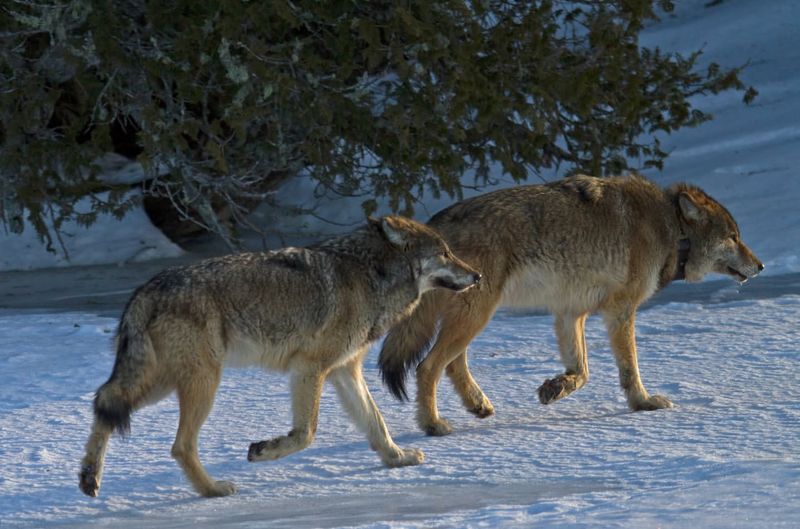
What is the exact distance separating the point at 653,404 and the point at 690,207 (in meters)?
1.53

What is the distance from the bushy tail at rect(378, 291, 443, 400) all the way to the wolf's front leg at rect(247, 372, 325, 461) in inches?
45.3

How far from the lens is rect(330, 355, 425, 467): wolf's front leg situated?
681 centimetres

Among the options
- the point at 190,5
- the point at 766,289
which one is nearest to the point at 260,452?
the point at 190,5

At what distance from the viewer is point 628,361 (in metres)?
8.11

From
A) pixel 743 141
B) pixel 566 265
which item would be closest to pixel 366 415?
pixel 566 265

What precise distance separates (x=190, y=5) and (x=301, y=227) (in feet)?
19.2

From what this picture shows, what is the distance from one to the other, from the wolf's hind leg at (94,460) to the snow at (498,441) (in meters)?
0.13

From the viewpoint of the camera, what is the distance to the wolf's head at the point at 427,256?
7199 millimetres

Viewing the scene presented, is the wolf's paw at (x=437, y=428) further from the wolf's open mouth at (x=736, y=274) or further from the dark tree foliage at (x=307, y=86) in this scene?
the dark tree foliage at (x=307, y=86)

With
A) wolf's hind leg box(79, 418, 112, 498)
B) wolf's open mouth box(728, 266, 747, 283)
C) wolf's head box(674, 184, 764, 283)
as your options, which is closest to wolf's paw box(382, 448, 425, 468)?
wolf's hind leg box(79, 418, 112, 498)

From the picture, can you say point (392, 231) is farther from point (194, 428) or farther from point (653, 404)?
point (653, 404)

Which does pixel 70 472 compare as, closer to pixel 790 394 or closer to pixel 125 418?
pixel 125 418

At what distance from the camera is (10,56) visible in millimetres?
12359

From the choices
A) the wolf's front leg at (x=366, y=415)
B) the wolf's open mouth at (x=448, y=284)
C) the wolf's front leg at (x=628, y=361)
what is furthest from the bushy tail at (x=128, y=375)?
the wolf's front leg at (x=628, y=361)
